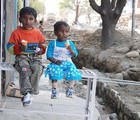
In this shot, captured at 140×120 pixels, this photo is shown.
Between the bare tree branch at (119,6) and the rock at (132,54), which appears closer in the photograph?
the rock at (132,54)

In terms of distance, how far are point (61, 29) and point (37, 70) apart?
1.89 feet

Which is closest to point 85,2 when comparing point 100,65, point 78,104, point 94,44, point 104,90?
point 94,44

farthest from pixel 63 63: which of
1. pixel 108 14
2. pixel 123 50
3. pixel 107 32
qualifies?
pixel 107 32

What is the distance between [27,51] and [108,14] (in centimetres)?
1124

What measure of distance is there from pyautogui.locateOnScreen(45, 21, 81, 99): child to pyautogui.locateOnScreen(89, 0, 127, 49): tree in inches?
422

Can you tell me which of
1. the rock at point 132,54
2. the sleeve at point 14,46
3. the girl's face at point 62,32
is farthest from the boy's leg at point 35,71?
the rock at point 132,54

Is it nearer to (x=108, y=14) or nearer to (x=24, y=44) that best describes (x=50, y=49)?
(x=24, y=44)

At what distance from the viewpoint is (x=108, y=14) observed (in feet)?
50.0

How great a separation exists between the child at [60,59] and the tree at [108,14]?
10.7 meters

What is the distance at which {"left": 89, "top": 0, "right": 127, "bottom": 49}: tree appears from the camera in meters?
15.0

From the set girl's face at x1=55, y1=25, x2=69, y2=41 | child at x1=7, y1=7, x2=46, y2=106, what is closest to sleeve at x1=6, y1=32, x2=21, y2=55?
child at x1=7, y1=7, x2=46, y2=106

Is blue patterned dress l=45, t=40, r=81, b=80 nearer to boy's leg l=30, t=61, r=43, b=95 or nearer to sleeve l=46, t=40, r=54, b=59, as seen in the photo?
sleeve l=46, t=40, r=54, b=59

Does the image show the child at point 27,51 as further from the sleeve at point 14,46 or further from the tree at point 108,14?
the tree at point 108,14

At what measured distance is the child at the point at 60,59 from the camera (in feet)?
14.4
